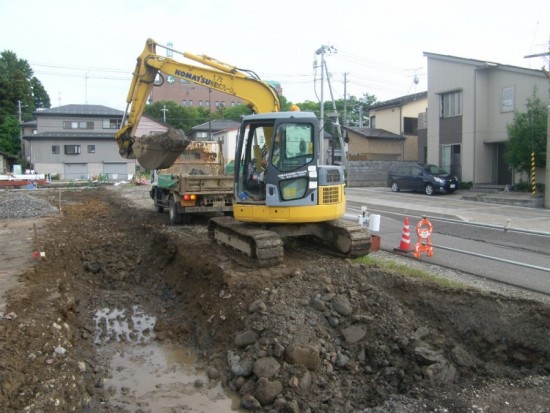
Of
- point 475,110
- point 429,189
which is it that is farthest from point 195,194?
point 475,110

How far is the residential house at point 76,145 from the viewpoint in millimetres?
53062

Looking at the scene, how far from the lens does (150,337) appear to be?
7703 mm

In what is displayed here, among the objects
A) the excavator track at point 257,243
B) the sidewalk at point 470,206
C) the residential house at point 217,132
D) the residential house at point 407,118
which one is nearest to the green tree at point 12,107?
the residential house at point 217,132

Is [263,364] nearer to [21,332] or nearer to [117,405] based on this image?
[117,405]

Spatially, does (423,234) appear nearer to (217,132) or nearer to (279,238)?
(279,238)

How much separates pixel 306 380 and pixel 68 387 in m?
2.55

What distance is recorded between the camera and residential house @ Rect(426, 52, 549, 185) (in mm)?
26688

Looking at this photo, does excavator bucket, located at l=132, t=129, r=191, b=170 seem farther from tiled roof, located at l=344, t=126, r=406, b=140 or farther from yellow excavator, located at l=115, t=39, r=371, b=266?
tiled roof, located at l=344, t=126, r=406, b=140

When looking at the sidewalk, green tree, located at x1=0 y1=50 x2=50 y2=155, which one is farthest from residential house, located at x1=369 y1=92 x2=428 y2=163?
green tree, located at x1=0 y1=50 x2=50 y2=155

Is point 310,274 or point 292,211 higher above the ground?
point 292,211

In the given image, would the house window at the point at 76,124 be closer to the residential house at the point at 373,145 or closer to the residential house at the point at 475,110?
the residential house at the point at 373,145

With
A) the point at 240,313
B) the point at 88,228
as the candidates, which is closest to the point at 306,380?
the point at 240,313

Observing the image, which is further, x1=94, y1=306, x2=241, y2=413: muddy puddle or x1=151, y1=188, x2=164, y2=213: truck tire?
x1=151, y1=188, x2=164, y2=213: truck tire

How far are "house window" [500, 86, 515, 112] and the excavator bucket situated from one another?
20081 millimetres
